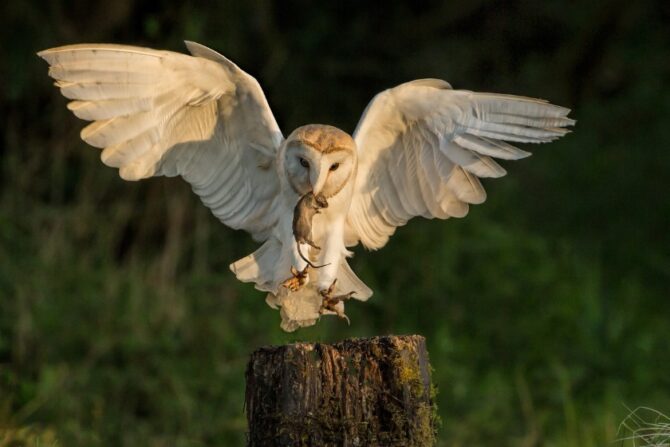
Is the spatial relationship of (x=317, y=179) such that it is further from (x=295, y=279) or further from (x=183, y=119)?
(x=183, y=119)

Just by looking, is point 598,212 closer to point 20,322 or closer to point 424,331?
point 424,331

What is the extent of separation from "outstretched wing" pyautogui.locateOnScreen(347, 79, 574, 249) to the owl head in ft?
0.72

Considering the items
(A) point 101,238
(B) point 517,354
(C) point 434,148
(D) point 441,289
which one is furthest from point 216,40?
(C) point 434,148

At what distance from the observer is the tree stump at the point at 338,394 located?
4.04 metres

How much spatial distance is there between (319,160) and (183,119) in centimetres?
70

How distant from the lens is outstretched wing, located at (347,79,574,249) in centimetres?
492

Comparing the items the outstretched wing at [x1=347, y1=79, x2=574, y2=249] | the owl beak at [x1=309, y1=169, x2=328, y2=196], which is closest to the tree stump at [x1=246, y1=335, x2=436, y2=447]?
the owl beak at [x1=309, y1=169, x2=328, y2=196]

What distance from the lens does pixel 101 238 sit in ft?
25.9

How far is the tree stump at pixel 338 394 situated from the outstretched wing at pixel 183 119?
1300 millimetres

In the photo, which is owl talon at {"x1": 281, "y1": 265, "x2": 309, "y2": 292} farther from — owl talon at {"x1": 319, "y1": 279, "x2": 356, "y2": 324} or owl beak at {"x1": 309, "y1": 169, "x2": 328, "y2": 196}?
owl beak at {"x1": 309, "y1": 169, "x2": 328, "y2": 196}

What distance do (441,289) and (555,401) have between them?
1.19 meters

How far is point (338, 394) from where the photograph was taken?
4070 millimetres

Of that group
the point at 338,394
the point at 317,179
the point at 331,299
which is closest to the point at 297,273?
the point at 331,299

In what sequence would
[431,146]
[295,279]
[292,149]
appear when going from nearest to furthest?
[292,149] → [295,279] → [431,146]
